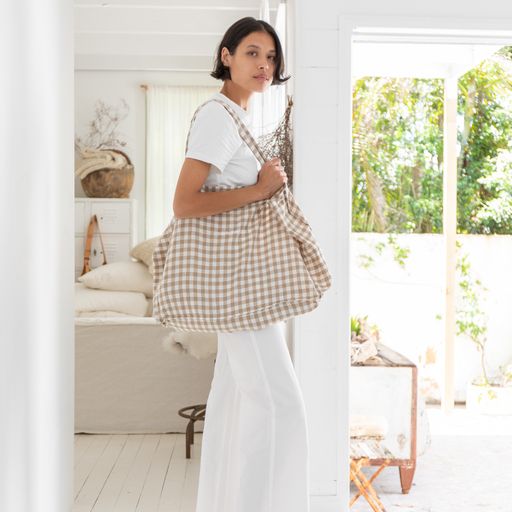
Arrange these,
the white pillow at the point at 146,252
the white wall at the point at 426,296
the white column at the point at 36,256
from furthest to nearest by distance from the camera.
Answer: the white wall at the point at 426,296 → the white pillow at the point at 146,252 → the white column at the point at 36,256

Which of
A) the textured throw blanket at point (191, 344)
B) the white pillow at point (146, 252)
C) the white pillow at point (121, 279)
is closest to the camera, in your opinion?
the textured throw blanket at point (191, 344)

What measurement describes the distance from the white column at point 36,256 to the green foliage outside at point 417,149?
3.90m

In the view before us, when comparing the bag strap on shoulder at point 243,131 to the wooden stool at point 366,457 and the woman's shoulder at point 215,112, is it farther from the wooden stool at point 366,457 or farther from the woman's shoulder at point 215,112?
the wooden stool at point 366,457

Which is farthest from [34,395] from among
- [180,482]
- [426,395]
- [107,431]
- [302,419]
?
[426,395]

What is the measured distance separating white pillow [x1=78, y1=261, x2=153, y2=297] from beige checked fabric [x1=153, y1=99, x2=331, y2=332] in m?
3.13

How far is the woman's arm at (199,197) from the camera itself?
2.08 meters

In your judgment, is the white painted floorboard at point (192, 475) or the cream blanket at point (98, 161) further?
the cream blanket at point (98, 161)

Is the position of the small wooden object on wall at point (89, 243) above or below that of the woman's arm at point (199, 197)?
below

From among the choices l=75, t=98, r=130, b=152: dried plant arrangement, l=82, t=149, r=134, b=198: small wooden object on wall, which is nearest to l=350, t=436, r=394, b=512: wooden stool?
l=82, t=149, r=134, b=198: small wooden object on wall

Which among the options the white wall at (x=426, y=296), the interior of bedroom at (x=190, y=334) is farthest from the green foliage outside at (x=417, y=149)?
the white wall at (x=426, y=296)

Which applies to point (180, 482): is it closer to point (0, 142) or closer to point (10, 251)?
point (10, 251)

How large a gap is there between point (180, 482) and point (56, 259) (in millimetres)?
1452

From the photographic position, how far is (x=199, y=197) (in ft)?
6.82

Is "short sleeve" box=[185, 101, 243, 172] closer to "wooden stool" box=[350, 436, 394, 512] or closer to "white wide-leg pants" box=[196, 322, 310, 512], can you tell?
"white wide-leg pants" box=[196, 322, 310, 512]
